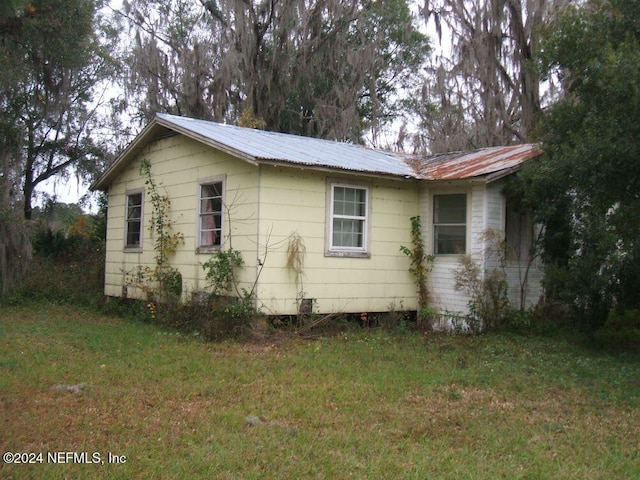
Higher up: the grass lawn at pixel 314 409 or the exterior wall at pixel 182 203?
the exterior wall at pixel 182 203

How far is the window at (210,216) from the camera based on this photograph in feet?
43.6

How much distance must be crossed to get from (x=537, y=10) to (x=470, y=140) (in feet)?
18.4

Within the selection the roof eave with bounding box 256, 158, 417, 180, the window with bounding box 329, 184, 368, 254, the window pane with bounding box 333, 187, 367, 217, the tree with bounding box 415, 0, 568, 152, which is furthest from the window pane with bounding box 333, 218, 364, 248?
the tree with bounding box 415, 0, 568, 152

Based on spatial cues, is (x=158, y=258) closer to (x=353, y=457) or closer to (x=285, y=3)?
(x=353, y=457)

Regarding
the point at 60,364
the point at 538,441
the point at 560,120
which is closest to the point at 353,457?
the point at 538,441

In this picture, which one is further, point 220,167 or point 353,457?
point 220,167

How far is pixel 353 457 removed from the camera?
5.61 meters

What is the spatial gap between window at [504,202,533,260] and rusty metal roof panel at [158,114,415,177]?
7.37 ft

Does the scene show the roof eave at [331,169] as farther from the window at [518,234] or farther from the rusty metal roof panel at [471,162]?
the window at [518,234]

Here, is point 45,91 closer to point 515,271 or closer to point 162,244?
point 162,244

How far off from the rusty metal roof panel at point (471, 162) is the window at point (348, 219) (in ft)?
4.66

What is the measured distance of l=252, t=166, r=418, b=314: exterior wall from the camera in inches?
476

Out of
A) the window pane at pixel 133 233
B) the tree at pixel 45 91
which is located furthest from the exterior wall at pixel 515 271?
the tree at pixel 45 91

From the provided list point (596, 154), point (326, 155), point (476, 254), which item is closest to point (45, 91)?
→ point (326, 155)
